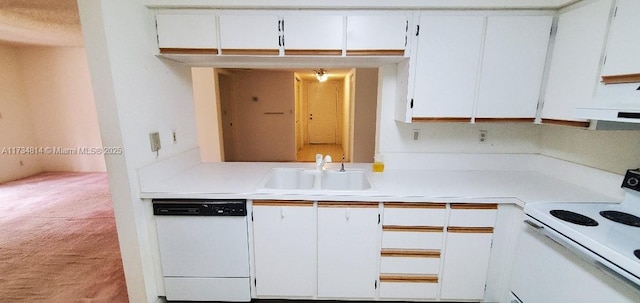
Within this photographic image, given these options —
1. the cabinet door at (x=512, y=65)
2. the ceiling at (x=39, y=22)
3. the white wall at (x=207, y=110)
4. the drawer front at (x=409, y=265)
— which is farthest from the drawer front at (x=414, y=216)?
the ceiling at (x=39, y=22)

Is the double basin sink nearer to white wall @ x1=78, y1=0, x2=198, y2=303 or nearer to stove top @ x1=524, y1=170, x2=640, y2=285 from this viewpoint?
white wall @ x1=78, y1=0, x2=198, y2=303

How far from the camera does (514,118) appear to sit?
5.58ft

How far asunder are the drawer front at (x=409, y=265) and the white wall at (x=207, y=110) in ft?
10.9

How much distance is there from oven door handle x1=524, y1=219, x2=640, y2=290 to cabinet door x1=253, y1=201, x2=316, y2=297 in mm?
1225

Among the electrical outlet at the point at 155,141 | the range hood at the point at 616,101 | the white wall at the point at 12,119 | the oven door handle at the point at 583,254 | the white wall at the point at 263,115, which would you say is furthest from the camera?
the white wall at the point at 263,115

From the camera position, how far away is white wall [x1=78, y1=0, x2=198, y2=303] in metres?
1.32

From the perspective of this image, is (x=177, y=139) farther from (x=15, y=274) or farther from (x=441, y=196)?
(x=441, y=196)

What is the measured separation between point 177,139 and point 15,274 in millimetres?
1752

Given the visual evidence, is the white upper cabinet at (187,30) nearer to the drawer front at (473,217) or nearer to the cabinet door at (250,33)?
the cabinet door at (250,33)

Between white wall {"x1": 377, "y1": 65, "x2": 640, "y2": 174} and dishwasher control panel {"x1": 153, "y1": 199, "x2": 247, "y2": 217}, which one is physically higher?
white wall {"x1": 377, "y1": 65, "x2": 640, "y2": 174}

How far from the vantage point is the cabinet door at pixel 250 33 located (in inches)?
63.4

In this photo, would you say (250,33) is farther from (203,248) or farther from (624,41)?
(624,41)

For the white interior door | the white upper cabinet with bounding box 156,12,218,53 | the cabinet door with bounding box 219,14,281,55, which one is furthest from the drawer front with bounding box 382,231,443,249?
the white interior door

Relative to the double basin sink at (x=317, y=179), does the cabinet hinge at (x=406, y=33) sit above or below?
above
